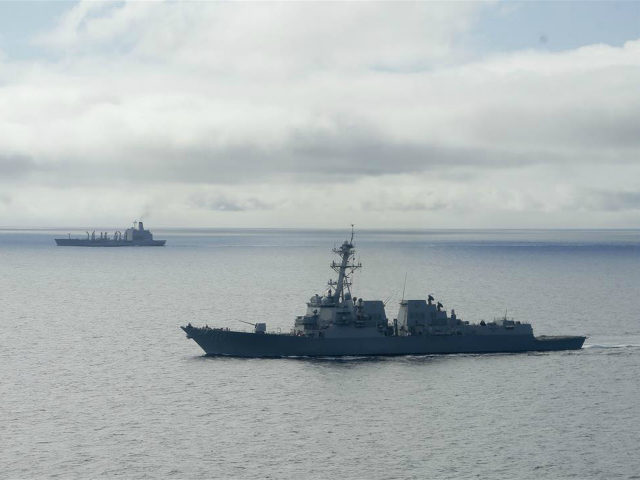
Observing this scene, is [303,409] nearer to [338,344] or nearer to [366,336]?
[338,344]

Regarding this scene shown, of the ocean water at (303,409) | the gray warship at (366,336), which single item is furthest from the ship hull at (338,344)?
the ocean water at (303,409)

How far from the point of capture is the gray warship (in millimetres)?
76438

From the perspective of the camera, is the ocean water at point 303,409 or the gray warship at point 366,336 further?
the gray warship at point 366,336

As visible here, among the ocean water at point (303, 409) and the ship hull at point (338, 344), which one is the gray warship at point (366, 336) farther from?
the ocean water at point (303, 409)

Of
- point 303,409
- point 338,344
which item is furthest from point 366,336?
point 303,409

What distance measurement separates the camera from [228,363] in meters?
73.6

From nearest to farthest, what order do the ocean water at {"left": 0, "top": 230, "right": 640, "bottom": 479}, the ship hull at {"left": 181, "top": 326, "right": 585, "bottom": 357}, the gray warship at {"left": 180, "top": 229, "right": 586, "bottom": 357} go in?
the ocean water at {"left": 0, "top": 230, "right": 640, "bottom": 479}
the ship hull at {"left": 181, "top": 326, "right": 585, "bottom": 357}
the gray warship at {"left": 180, "top": 229, "right": 586, "bottom": 357}

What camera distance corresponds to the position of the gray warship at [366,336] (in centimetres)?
7644

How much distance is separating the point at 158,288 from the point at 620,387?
107m

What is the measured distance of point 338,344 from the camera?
252 feet

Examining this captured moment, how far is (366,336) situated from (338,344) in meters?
2.92

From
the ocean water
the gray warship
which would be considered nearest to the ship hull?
the gray warship

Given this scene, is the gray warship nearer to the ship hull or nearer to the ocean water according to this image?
the ship hull

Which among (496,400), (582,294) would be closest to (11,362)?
(496,400)
